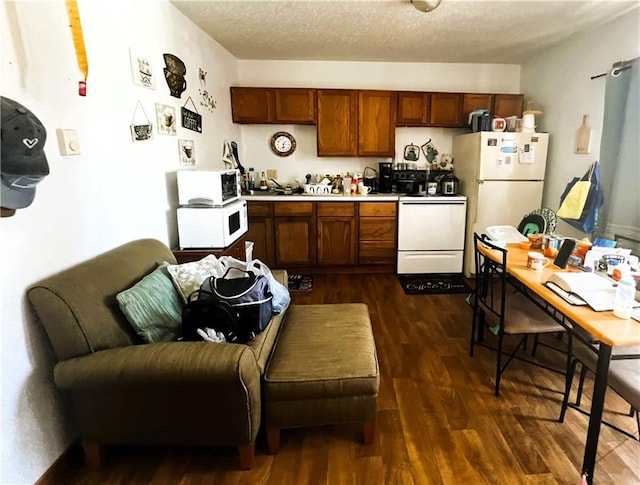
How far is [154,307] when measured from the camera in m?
1.69

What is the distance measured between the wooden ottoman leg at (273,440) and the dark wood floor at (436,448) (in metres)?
0.03

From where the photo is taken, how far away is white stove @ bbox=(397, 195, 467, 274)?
402 cm

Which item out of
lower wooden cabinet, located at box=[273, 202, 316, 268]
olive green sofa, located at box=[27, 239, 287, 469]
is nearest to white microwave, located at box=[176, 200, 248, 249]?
olive green sofa, located at box=[27, 239, 287, 469]

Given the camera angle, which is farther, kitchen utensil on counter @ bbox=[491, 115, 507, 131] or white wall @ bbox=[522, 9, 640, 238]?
kitchen utensil on counter @ bbox=[491, 115, 507, 131]

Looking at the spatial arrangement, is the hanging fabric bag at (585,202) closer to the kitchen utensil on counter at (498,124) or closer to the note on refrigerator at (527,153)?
the note on refrigerator at (527,153)

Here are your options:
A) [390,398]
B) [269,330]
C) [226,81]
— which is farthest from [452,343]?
[226,81]

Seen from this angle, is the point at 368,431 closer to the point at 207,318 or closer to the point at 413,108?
the point at 207,318

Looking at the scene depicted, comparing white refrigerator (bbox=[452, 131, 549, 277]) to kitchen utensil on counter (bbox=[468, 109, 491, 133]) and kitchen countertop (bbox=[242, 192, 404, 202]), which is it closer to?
kitchen utensil on counter (bbox=[468, 109, 491, 133])

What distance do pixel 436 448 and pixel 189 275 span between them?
4.94ft

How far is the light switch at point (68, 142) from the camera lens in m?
1.60

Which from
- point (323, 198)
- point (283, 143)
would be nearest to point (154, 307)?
point (323, 198)

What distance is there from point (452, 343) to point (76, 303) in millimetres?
2353

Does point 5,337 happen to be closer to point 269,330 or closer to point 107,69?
point 269,330

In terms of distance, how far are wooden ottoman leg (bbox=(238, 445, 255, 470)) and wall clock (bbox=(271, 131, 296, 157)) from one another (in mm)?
3563
